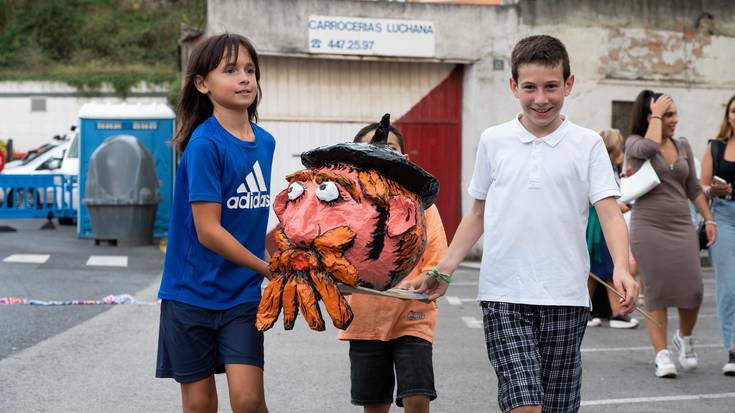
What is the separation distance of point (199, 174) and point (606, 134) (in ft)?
22.0

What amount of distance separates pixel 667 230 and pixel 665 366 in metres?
0.99

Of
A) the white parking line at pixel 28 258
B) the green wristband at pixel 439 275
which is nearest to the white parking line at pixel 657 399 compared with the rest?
the green wristband at pixel 439 275

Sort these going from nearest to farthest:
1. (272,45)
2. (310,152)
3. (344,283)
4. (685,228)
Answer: (344,283) < (310,152) < (685,228) < (272,45)

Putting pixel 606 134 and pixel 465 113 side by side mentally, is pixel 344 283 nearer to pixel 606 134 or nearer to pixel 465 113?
pixel 606 134

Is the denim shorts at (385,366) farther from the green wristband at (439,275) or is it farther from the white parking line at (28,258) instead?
the white parking line at (28,258)

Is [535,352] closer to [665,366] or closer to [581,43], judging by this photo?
[665,366]

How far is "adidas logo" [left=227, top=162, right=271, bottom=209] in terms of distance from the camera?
4133 millimetres

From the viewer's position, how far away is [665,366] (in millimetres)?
7395

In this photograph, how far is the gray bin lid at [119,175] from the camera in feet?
53.3

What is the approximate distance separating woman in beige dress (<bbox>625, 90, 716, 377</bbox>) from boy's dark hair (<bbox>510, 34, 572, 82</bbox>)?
3.26 meters

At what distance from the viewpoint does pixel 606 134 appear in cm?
997

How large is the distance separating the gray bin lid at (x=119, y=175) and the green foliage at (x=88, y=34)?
21.0 meters

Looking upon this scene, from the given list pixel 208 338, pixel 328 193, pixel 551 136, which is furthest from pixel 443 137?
pixel 328 193

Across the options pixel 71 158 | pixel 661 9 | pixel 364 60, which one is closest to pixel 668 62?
pixel 661 9
